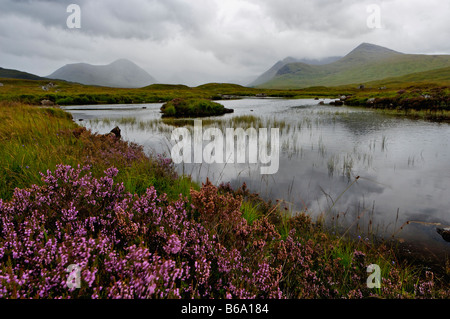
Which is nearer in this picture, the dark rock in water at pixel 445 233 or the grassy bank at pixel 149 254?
the grassy bank at pixel 149 254

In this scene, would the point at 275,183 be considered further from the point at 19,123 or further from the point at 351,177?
the point at 19,123

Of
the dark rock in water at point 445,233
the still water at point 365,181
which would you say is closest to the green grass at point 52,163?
the still water at point 365,181

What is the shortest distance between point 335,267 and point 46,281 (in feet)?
11.5

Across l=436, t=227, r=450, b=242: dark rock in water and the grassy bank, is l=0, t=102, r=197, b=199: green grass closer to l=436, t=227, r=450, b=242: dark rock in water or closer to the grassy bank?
the grassy bank

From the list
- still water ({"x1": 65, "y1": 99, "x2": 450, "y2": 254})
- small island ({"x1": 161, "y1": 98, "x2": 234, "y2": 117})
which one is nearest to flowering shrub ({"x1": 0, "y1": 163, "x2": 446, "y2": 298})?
still water ({"x1": 65, "y1": 99, "x2": 450, "y2": 254})

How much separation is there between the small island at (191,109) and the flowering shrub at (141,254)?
2719 centimetres

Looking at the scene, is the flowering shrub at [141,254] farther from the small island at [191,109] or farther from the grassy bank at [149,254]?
the small island at [191,109]

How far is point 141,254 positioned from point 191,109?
1173 inches

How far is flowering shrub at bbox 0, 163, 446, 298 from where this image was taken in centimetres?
188

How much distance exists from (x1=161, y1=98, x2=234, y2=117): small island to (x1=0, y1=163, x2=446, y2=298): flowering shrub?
27.2 m

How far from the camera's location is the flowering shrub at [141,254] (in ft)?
6.15

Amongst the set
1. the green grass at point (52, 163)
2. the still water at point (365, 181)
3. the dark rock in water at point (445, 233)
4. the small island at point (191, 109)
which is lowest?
the dark rock in water at point (445, 233)

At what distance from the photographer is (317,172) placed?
9.17 meters
